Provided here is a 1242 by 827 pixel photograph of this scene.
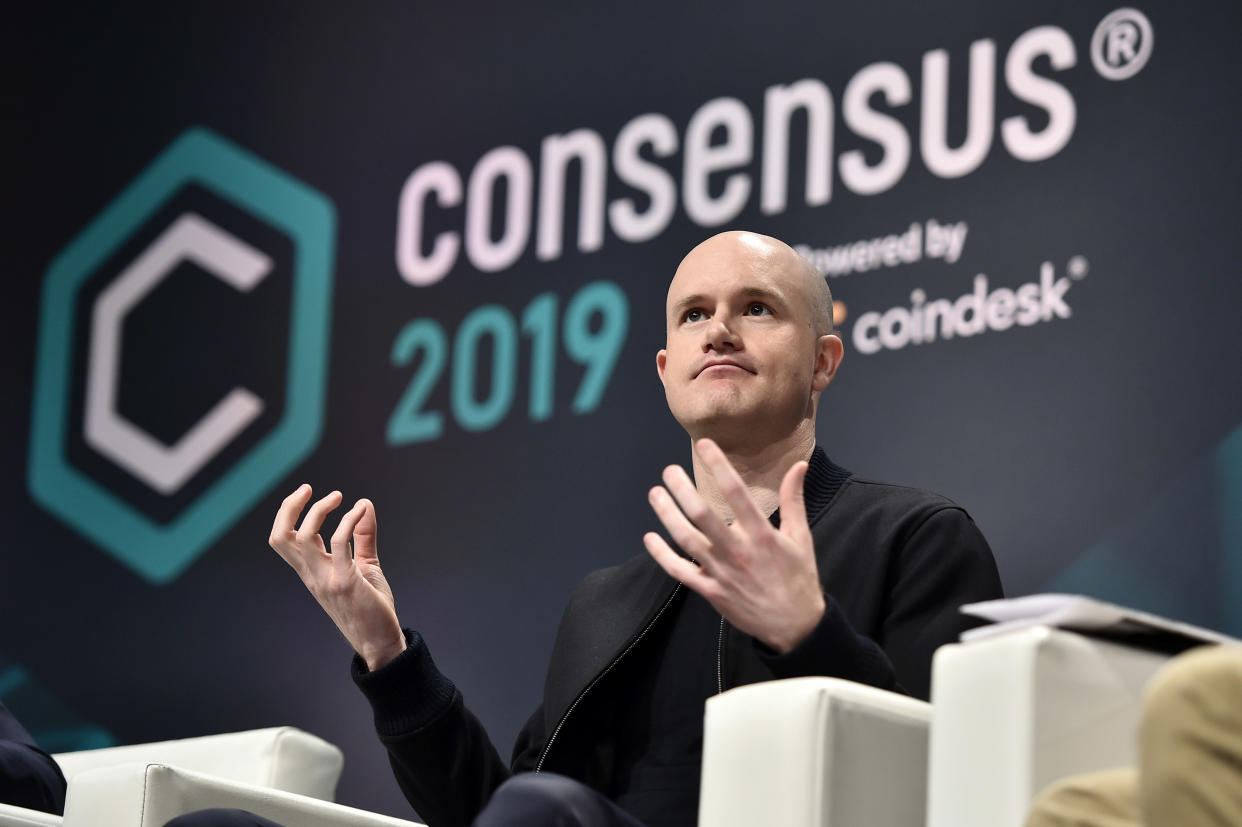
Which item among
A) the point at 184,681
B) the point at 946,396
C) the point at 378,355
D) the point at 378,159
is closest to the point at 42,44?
the point at 378,159

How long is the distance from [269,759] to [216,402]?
1.40m

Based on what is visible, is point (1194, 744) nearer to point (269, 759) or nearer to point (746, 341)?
point (746, 341)

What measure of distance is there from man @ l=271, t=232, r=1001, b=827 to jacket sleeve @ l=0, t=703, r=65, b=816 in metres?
0.73

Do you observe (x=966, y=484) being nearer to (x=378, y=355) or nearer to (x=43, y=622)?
(x=378, y=355)

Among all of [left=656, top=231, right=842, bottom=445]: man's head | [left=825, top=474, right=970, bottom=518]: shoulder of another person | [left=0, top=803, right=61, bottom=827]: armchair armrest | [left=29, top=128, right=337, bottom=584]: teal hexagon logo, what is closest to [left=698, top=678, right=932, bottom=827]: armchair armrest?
[left=825, top=474, right=970, bottom=518]: shoulder of another person

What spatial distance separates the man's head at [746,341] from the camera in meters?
2.16

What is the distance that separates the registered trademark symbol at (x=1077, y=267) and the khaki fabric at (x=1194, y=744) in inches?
70.5

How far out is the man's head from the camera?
7.09 ft

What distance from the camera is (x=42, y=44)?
4.33 m

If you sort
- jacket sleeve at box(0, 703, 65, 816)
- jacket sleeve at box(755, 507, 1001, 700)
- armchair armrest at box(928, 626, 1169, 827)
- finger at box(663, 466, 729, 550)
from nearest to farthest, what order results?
armchair armrest at box(928, 626, 1169, 827), finger at box(663, 466, 729, 550), jacket sleeve at box(755, 507, 1001, 700), jacket sleeve at box(0, 703, 65, 816)

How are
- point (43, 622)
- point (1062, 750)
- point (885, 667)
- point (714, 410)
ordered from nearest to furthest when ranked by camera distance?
point (1062, 750), point (885, 667), point (714, 410), point (43, 622)

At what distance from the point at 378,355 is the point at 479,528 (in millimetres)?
493

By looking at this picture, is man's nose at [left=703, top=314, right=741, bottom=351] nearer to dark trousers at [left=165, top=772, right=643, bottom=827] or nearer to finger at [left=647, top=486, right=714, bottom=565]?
finger at [left=647, top=486, right=714, bottom=565]

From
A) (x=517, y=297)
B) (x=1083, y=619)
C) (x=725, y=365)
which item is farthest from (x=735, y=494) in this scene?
(x=517, y=297)
